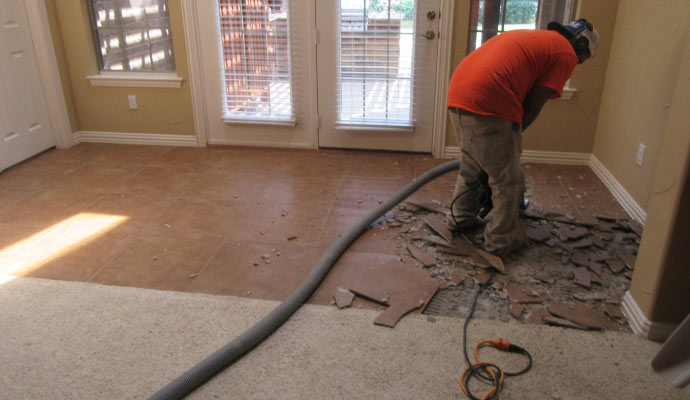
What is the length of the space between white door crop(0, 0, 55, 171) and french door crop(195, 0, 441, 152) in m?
1.26

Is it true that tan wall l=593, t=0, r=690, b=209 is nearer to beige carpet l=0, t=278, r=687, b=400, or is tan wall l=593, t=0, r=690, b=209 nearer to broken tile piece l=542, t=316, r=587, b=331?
broken tile piece l=542, t=316, r=587, b=331

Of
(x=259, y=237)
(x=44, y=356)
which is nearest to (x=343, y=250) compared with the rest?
(x=259, y=237)

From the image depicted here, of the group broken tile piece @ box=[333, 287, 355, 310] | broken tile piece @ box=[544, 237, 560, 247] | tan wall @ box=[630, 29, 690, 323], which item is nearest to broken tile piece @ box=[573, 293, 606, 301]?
tan wall @ box=[630, 29, 690, 323]

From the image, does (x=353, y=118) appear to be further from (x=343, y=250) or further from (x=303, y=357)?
(x=303, y=357)

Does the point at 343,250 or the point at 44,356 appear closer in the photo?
the point at 44,356

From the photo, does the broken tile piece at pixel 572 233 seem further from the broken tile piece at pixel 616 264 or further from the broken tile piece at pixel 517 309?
the broken tile piece at pixel 517 309

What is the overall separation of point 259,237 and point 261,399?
1.20 meters

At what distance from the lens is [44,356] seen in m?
1.96

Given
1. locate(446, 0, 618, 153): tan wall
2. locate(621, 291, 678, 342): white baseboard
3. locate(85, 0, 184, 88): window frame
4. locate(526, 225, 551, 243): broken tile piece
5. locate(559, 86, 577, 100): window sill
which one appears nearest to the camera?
locate(621, 291, 678, 342): white baseboard

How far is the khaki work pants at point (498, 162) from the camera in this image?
244 centimetres

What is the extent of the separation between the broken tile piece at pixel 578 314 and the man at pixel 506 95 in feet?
1.42

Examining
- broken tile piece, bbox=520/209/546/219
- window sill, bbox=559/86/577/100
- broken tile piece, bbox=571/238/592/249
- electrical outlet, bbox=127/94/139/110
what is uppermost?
window sill, bbox=559/86/577/100

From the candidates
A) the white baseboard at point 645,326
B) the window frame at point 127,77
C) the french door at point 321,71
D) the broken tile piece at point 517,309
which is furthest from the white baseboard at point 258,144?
the white baseboard at point 645,326

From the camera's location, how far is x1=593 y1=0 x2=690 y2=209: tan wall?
2.80 meters
